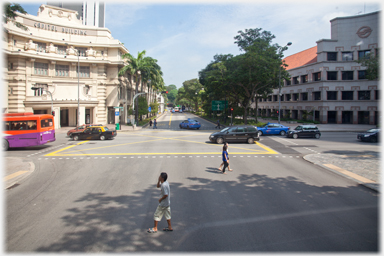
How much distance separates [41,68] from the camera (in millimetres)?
41062

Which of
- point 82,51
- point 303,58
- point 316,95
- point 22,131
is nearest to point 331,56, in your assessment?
point 316,95

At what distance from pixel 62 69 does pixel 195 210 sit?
42937 millimetres

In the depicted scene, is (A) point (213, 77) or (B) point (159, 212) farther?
(A) point (213, 77)

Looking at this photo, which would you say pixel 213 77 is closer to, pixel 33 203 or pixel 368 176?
pixel 368 176

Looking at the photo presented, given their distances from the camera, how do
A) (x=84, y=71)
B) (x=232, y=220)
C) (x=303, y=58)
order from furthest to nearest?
(x=303, y=58)
(x=84, y=71)
(x=232, y=220)

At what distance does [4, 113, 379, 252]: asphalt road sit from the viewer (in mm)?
6035

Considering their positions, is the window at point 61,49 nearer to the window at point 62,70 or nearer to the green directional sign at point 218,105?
the window at point 62,70

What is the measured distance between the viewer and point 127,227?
6.85 m

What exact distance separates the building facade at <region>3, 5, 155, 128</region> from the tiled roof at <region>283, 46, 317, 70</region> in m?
41.1

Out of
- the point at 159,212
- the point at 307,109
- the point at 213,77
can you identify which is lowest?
the point at 159,212

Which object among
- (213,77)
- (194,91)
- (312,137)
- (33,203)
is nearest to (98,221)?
(33,203)

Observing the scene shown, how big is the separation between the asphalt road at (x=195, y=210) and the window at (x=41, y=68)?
32.9 metres

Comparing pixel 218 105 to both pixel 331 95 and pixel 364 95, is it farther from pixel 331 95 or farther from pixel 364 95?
pixel 364 95

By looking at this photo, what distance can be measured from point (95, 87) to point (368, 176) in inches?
1667
